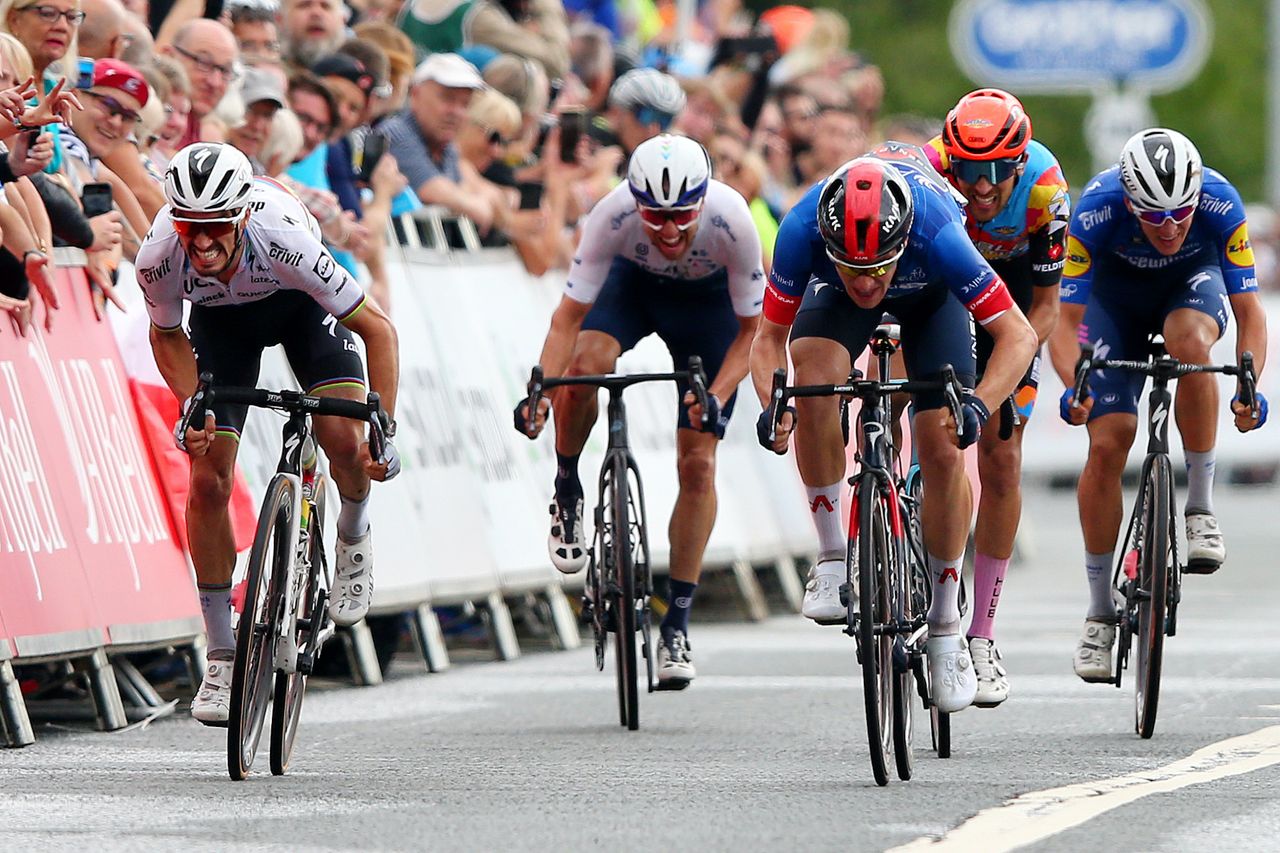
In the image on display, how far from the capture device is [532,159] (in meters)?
16.6

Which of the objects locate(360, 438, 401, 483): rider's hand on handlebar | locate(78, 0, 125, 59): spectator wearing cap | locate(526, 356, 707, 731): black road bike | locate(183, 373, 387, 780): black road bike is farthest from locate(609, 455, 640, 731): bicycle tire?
locate(78, 0, 125, 59): spectator wearing cap

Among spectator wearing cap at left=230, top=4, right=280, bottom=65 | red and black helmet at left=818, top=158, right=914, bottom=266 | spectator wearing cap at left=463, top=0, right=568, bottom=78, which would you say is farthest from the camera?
spectator wearing cap at left=463, top=0, right=568, bottom=78

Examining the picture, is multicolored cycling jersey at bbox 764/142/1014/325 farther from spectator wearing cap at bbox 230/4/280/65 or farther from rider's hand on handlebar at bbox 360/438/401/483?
spectator wearing cap at bbox 230/4/280/65

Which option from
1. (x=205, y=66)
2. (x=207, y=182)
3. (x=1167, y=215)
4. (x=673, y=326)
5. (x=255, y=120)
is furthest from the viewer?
(x=255, y=120)

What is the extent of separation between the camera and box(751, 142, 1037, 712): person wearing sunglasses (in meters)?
8.62

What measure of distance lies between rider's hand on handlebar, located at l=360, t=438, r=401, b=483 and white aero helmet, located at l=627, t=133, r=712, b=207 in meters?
2.17

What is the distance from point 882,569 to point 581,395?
3243 millimetres

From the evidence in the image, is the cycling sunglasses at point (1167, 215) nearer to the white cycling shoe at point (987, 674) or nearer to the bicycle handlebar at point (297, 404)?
the white cycling shoe at point (987, 674)

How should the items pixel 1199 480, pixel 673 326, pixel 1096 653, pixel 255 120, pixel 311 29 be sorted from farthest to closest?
pixel 311 29, pixel 255 120, pixel 673 326, pixel 1199 480, pixel 1096 653

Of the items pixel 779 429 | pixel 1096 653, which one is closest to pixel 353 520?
pixel 779 429

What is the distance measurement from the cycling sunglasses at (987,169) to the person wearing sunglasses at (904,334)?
1.71 ft

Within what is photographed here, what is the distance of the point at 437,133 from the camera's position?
14.8 m

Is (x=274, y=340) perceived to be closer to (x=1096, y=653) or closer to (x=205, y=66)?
(x=205, y=66)

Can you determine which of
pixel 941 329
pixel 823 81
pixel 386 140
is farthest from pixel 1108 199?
pixel 823 81
